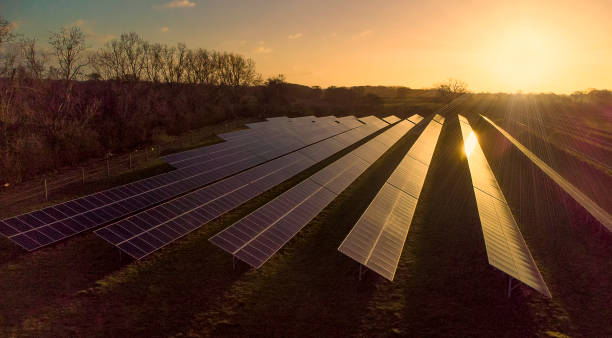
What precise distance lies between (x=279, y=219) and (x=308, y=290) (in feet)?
13.7

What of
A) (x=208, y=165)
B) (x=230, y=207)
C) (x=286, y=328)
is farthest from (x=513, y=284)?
(x=208, y=165)

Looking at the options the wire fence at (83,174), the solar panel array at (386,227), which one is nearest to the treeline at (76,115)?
the wire fence at (83,174)

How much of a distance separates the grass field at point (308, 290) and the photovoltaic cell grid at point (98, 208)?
116cm

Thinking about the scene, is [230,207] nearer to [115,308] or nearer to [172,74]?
[115,308]

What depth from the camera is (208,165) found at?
25250 mm

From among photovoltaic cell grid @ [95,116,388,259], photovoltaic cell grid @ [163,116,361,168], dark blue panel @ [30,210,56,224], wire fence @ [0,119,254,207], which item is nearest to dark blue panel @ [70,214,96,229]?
dark blue panel @ [30,210,56,224]

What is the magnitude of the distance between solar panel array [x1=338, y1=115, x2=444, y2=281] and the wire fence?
20230mm

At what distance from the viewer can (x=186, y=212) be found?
650 inches

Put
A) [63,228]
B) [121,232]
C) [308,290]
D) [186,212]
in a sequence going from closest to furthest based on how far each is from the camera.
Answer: [308,290] → [121,232] → [63,228] → [186,212]

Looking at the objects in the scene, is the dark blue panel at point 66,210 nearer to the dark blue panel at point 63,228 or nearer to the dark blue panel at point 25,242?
the dark blue panel at point 63,228

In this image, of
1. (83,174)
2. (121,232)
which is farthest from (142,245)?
(83,174)

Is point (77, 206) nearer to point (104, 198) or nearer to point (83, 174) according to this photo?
point (104, 198)

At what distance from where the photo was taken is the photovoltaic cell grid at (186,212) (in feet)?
45.3

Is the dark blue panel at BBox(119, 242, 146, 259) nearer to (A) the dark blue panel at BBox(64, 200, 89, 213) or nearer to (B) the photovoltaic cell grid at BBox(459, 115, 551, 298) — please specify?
(A) the dark blue panel at BBox(64, 200, 89, 213)
